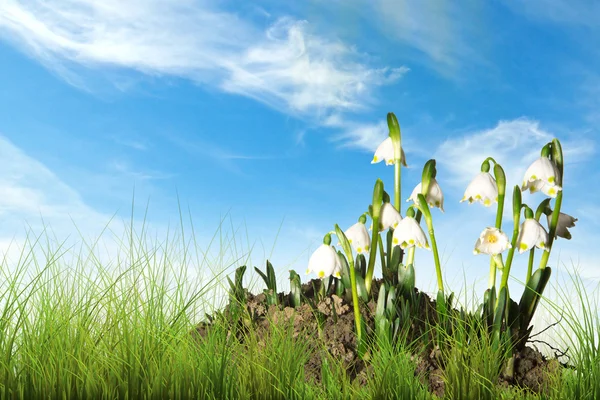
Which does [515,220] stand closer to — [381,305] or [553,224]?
[553,224]

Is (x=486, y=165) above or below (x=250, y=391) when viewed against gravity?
above

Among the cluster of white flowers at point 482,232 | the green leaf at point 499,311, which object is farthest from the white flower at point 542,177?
the green leaf at point 499,311

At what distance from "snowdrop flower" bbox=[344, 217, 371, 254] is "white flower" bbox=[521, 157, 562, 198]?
1.14 meters

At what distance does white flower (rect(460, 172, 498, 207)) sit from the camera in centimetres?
430

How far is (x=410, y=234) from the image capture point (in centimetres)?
409

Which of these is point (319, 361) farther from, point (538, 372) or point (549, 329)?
point (549, 329)

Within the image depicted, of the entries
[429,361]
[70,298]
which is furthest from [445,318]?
[70,298]

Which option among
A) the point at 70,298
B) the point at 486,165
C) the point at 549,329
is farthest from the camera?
the point at 549,329

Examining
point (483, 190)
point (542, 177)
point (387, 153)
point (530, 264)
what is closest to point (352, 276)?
point (387, 153)

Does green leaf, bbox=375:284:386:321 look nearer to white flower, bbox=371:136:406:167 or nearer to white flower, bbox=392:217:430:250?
white flower, bbox=392:217:430:250

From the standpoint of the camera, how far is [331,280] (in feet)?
15.3

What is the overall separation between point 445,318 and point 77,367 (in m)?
2.23

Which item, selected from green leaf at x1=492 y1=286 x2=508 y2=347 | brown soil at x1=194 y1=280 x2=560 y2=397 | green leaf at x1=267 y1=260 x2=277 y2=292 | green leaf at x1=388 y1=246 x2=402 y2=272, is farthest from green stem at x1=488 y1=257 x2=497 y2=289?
green leaf at x1=267 y1=260 x2=277 y2=292

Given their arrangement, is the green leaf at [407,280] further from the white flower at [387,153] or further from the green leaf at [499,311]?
the white flower at [387,153]
